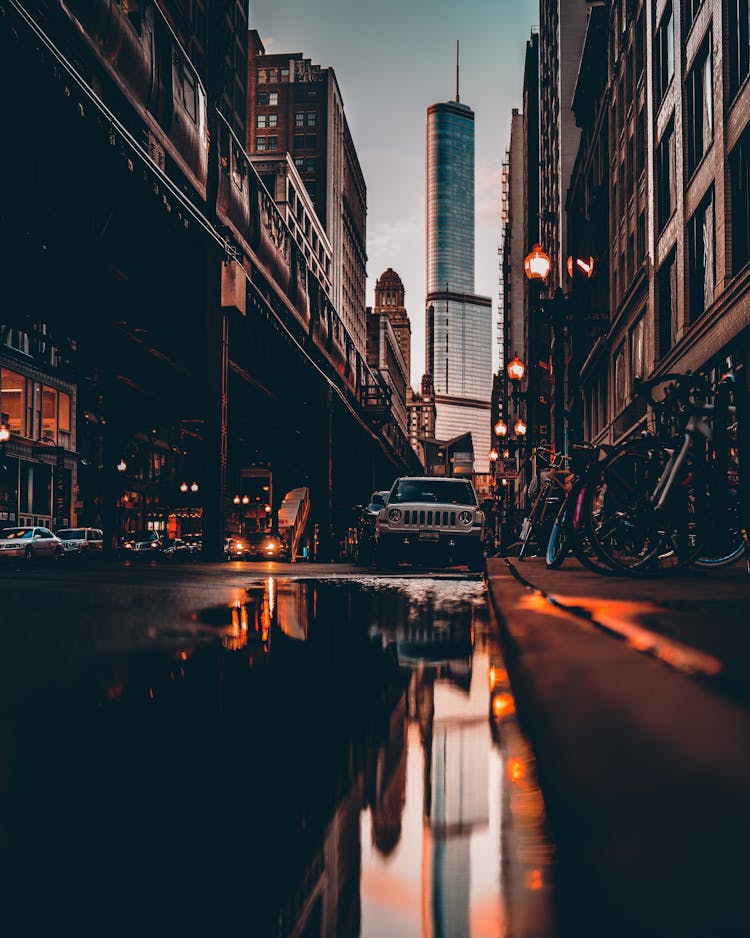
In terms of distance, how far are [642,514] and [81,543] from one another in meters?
41.1

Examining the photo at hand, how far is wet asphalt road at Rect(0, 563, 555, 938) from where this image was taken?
112cm

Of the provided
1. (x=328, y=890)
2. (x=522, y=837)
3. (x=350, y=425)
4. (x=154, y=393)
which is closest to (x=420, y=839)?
(x=522, y=837)

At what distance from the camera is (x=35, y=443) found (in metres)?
55.3

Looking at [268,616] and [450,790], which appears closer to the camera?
[450,790]

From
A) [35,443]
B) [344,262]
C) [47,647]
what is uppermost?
[344,262]

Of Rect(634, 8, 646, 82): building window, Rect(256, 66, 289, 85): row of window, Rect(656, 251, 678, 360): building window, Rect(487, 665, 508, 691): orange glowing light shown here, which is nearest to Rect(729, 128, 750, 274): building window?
Rect(656, 251, 678, 360): building window

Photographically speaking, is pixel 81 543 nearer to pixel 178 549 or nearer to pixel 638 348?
pixel 178 549

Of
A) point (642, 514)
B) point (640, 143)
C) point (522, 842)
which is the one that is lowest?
point (522, 842)

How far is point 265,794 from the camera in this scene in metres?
1.65

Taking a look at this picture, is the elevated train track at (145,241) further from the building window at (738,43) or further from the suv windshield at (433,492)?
the building window at (738,43)

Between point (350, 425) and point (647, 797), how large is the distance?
146 feet

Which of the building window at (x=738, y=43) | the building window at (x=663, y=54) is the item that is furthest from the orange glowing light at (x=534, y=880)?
the building window at (x=663, y=54)

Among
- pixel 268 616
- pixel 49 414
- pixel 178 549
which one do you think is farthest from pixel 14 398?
pixel 268 616

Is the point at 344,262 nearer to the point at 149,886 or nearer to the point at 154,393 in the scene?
the point at 154,393
